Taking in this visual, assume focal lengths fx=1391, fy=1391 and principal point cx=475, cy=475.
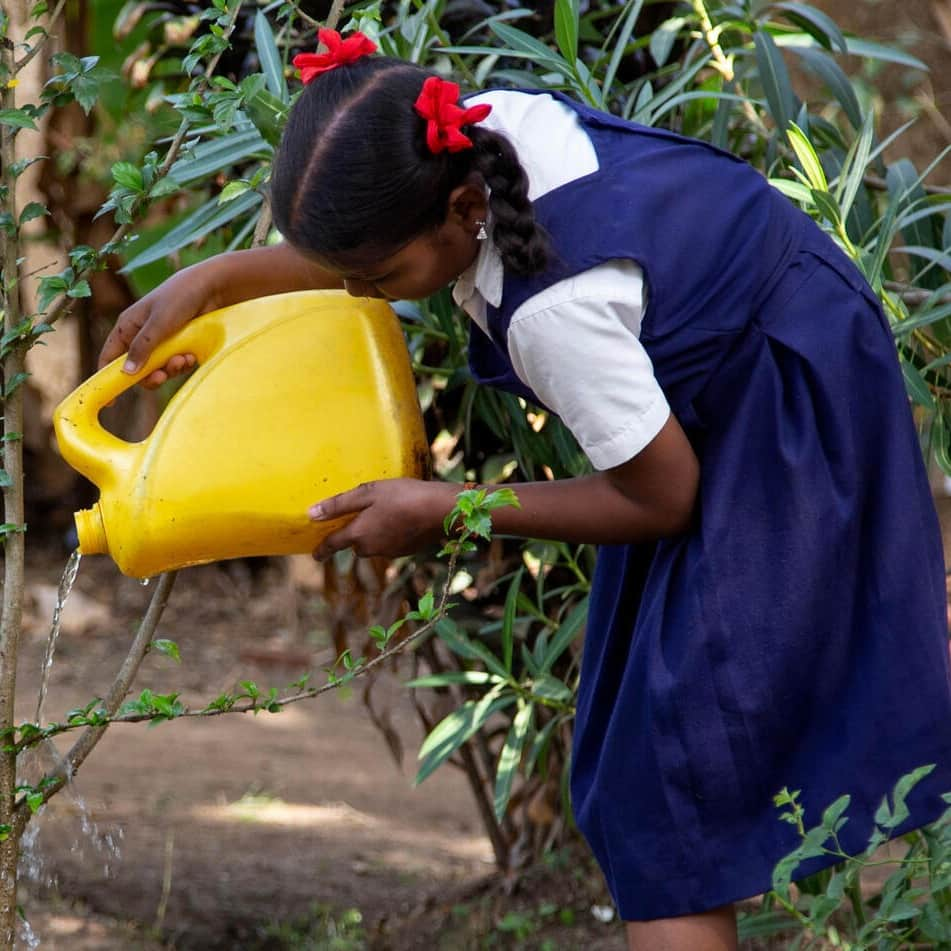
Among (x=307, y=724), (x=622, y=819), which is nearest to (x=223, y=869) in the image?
(x=307, y=724)

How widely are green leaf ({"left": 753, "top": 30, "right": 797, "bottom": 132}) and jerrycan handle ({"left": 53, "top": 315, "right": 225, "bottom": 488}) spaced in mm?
867

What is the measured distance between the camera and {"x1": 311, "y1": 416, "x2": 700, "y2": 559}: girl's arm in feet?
4.16

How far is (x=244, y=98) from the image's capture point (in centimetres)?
136

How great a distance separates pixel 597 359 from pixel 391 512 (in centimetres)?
26

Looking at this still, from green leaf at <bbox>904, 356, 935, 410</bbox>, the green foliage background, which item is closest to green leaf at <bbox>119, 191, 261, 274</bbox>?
the green foliage background

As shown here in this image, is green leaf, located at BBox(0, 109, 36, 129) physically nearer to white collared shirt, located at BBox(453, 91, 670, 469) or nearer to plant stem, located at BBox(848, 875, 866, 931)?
white collared shirt, located at BBox(453, 91, 670, 469)

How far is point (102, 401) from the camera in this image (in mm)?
1426

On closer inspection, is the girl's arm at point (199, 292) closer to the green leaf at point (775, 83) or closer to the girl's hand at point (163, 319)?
the girl's hand at point (163, 319)

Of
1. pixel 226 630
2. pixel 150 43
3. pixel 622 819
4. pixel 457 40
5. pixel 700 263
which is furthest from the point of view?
pixel 226 630

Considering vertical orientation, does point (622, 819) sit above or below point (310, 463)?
below

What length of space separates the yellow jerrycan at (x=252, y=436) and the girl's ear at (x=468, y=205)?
21 centimetres

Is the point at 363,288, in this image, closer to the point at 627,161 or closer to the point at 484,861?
the point at 627,161

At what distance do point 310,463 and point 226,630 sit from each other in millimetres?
3574

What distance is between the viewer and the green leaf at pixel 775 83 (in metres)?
1.87
